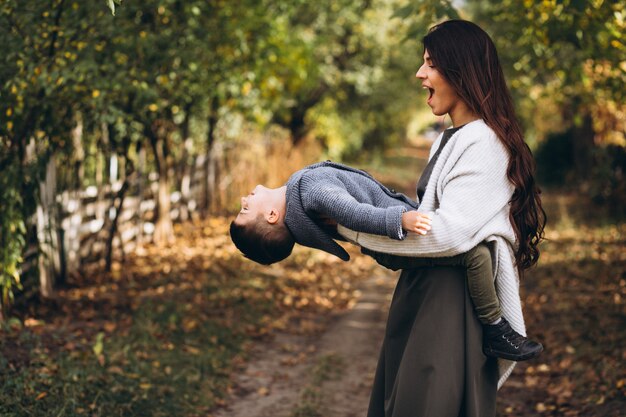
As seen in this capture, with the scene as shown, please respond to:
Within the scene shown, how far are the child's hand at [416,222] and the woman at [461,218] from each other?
65 millimetres

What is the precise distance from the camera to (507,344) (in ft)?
9.31

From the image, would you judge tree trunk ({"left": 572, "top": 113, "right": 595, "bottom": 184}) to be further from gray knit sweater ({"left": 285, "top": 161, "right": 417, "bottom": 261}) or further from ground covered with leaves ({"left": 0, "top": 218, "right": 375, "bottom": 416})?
gray knit sweater ({"left": 285, "top": 161, "right": 417, "bottom": 261})

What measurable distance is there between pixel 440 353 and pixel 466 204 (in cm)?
57

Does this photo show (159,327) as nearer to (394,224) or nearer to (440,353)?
(440,353)

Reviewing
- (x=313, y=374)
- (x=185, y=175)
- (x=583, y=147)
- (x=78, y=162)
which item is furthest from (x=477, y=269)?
(x=583, y=147)

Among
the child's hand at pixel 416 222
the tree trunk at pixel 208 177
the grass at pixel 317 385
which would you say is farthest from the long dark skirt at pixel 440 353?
the tree trunk at pixel 208 177

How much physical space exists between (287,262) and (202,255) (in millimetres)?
1414

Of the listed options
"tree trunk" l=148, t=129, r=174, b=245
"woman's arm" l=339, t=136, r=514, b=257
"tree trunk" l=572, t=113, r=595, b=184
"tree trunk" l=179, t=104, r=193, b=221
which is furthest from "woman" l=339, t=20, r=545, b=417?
"tree trunk" l=572, t=113, r=595, b=184

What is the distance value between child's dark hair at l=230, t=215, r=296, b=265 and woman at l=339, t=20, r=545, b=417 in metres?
0.23

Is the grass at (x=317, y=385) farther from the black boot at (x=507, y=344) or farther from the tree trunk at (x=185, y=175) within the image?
the tree trunk at (x=185, y=175)

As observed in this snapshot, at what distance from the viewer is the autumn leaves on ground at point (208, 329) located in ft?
16.5

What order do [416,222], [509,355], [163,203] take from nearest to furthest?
1. [416,222]
2. [509,355]
3. [163,203]

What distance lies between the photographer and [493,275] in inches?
112

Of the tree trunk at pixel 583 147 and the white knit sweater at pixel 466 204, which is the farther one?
the tree trunk at pixel 583 147
